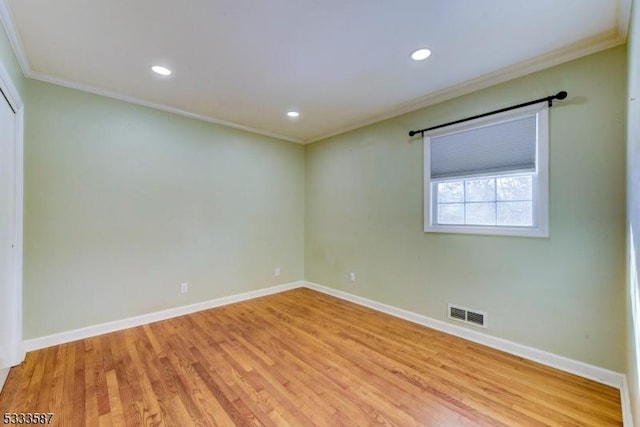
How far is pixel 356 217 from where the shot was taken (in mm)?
4016

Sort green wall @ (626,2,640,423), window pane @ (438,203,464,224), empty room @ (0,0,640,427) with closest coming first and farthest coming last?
green wall @ (626,2,640,423), empty room @ (0,0,640,427), window pane @ (438,203,464,224)

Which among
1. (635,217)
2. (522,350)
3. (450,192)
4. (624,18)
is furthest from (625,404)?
(624,18)

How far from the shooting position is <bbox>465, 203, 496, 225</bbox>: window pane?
2.74m

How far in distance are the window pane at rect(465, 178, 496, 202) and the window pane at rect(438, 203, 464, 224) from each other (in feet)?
0.44

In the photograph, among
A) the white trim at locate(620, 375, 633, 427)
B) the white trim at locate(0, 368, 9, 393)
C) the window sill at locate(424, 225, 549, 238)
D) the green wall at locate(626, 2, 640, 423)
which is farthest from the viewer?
the window sill at locate(424, 225, 549, 238)

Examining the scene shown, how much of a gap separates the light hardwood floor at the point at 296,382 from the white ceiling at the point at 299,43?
2.53 meters

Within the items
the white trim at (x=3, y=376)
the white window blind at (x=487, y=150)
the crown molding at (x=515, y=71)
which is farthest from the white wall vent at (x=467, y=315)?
the white trim at (x=3, y=376)

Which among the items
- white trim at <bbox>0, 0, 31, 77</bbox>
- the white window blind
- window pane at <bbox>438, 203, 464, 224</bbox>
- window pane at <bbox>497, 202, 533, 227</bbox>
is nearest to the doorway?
white trim at <bbox>0, 0, 31, 77</bbox>

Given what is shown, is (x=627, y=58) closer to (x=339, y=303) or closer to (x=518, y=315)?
(x=518, y=315)

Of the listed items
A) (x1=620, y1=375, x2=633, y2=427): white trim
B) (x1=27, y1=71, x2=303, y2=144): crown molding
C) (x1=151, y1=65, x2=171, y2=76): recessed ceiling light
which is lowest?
(x1=620, y1=375, x2=633, y2=427): white trim

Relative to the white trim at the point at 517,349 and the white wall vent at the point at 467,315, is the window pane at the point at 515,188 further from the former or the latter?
the white trim at the point at 517,349

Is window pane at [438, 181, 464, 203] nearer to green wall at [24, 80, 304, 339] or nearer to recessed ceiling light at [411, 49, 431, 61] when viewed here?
recessed ceiling light at [411, 49, 431, 61]

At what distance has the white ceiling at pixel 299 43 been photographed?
1.77m

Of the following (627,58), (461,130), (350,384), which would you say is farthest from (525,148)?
(350,384)
